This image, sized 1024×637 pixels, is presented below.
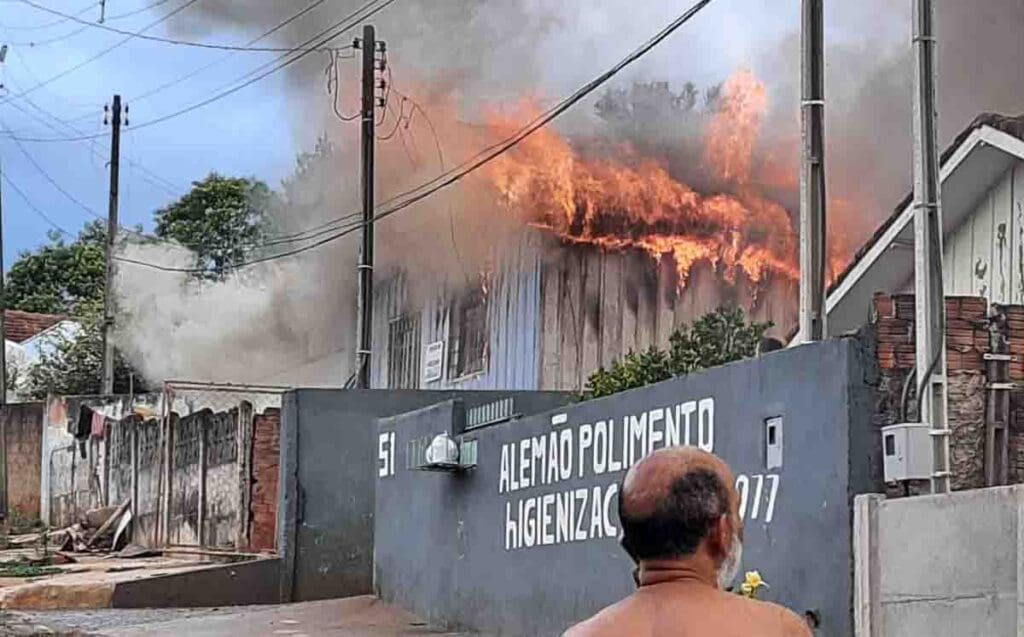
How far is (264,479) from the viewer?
21.2 m

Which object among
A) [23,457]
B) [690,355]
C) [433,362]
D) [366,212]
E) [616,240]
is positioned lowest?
[23,457]

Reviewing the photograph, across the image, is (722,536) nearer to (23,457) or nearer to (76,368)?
(23,457)

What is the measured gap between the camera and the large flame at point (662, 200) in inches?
900

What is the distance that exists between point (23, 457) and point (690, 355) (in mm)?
23661

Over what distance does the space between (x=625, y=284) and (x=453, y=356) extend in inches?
136

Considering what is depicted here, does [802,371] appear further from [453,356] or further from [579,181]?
[453,356]

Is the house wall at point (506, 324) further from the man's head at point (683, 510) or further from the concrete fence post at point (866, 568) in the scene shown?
the man's head at point (683, 510)

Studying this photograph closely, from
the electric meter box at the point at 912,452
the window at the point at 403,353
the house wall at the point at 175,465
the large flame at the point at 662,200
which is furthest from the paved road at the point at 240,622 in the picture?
the window at the point at 403,353

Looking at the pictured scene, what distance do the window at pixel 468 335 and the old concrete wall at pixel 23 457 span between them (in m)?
10.9

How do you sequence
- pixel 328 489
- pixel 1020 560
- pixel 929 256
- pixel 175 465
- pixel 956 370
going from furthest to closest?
pixel 175 465 → pixel 328 489 → pixel 956 370 → pixel 929 256 → pixel 1020 560

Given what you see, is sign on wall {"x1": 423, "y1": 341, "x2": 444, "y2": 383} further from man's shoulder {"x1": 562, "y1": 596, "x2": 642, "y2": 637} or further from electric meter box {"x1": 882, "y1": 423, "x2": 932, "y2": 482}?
man's shoulder {"x1": 562, "y1": 596, "x2": 642, "y2": 637}

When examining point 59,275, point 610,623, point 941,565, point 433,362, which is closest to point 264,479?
point 433,362

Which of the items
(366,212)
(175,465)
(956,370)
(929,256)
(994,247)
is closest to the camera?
(929,256)

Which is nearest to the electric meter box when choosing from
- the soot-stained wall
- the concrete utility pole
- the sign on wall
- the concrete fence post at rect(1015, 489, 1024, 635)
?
the concrete utility pole
